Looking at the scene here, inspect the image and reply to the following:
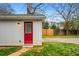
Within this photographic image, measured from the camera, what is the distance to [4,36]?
9672 millimetres

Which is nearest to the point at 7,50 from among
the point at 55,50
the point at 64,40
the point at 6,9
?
the point at 6,9

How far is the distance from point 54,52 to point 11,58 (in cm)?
74

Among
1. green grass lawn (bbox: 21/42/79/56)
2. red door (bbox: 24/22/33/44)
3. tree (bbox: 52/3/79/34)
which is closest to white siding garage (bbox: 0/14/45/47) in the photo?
red door (bbox: 24/22/33/44)

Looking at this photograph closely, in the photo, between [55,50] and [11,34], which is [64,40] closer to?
[55,50]

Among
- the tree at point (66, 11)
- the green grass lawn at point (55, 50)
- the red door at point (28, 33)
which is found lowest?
the green grass lawn at point (55, 50)

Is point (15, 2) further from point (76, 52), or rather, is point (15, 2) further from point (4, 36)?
point (76, 52)

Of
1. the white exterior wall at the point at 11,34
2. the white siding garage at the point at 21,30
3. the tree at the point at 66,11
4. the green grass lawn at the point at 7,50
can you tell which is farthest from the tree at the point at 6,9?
the tree at the point at 66,11

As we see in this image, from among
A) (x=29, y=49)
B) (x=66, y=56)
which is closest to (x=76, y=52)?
(x=66, y=56)

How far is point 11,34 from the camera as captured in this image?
9672 mm

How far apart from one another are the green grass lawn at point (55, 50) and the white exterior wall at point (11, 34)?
270mm

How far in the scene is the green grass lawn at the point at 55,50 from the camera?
9633 millimetres

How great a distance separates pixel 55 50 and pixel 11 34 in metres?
0.80

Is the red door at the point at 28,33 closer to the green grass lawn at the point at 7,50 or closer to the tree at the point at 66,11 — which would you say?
the green grass lawn at the point at 7,50

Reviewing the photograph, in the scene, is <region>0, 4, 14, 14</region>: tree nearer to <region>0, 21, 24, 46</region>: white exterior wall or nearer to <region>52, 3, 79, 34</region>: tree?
<region>0, 21, 24, 46</region>: white exterior wall
